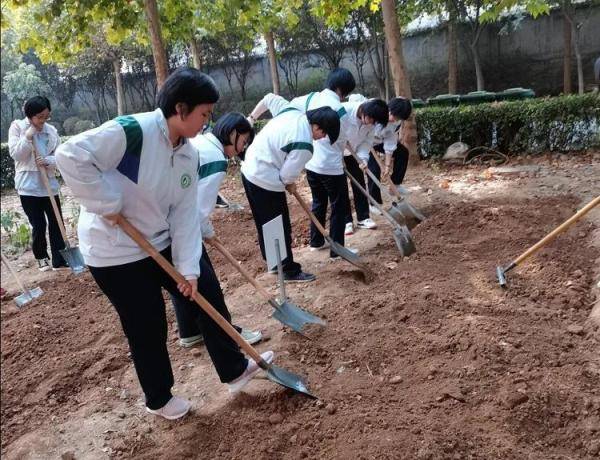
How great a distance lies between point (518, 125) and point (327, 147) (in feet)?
13.1

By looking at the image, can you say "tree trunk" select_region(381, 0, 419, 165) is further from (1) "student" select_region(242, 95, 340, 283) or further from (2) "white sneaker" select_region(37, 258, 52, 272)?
(2) "white sneaker" select_region(37, 258, 52, 272)

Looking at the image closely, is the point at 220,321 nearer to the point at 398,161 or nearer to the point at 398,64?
the point at 398,161

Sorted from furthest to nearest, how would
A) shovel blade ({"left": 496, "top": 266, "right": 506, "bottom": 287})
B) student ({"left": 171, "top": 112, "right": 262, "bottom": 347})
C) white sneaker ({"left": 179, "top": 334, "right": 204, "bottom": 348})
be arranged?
shovel blade ({"left": 496, "top": 266, "right": 506, "bottom": 287})
white sneaker ({"left": 179, "top": 334, "right": 204, "bottom": 348})
student ({"left": 171, "top": 112, "right": 262, "bottom": 347})

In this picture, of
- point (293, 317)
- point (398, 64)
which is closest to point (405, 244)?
point (293, 317)

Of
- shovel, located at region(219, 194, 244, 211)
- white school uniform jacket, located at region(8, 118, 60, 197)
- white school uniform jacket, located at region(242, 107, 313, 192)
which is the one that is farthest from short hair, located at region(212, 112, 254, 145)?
shovel, located at region(219, 194, 244, 211)

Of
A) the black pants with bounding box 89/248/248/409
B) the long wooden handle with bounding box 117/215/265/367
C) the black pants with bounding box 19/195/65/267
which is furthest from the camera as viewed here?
the black pants with bounding box 19/195/65/267

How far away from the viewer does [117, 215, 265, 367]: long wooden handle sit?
2.05m

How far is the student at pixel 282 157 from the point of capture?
3.59m

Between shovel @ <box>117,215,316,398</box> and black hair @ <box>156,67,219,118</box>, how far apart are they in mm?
488

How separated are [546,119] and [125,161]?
6.46 metres

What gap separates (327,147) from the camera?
175 inches

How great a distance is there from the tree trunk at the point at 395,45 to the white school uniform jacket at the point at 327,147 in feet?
10.8

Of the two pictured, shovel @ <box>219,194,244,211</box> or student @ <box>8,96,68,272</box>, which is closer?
student @ <box>8,96,68,272</box>

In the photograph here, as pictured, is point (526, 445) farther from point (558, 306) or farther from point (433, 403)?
point (558, 306)
